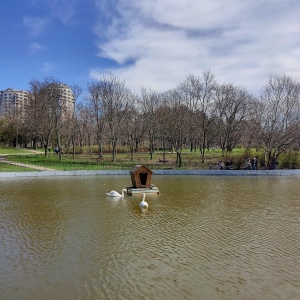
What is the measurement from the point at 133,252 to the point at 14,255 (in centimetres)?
353

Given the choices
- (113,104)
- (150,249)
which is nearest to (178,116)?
(113,104)

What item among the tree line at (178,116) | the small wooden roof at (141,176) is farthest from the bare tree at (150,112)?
the small wooden roof at (141,176)

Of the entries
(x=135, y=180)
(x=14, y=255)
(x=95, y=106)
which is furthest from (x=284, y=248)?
(x=95, y=106)

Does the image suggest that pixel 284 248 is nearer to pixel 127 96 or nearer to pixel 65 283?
pixel 65 283

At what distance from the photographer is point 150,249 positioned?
9.98 meters

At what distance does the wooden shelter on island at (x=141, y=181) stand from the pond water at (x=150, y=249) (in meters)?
2.26

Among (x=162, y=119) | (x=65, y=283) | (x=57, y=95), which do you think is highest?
(x=57, y=95)

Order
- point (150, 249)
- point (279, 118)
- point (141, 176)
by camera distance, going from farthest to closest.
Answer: point (279, 118), point (141, 176), point (150, 249)

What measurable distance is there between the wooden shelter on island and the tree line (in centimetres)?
1957

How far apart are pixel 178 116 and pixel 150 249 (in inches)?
1370

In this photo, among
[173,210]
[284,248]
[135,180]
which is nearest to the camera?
[284,248]

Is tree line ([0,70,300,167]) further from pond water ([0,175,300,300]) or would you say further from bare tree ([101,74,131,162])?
pond water ([0,175,300,300])

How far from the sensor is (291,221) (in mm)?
13641

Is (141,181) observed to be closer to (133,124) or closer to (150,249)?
(150,249)
